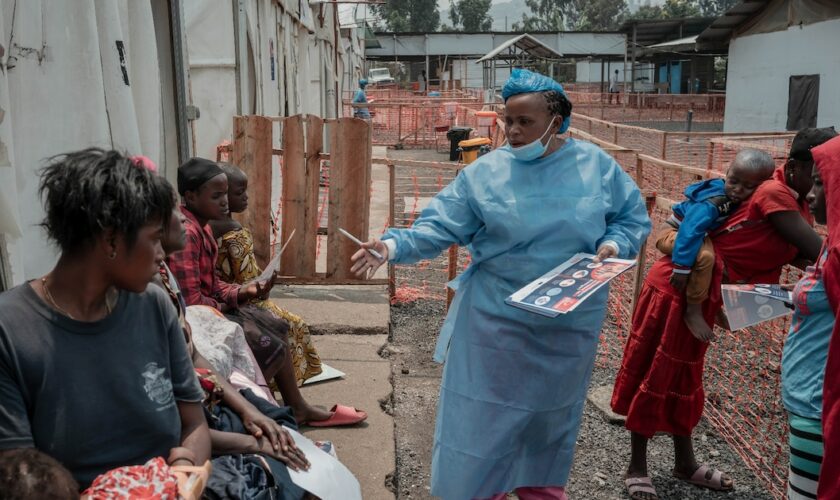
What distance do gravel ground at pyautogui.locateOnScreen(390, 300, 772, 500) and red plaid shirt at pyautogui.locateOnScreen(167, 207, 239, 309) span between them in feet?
3.99

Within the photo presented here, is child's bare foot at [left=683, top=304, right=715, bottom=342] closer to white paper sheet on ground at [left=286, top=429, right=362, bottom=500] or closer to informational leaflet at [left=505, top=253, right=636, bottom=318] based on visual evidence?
informational leaflet at [left=505, top=253, right=636, bottom=318]

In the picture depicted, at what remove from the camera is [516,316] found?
3084mm

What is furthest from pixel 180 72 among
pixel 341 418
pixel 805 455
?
pixel 805 455

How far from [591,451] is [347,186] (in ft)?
10.6

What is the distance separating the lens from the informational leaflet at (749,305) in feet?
9.27

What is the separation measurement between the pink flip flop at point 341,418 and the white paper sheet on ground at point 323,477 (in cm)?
131

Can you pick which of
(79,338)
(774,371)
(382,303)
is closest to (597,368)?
(774,371)

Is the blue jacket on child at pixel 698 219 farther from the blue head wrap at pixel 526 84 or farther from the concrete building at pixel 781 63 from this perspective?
the concrete building at pixel 781 63

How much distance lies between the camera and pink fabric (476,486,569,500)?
3221mm

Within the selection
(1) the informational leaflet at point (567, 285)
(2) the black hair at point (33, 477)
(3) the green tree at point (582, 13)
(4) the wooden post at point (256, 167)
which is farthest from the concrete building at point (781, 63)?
(3) the green tree at point (582, 13)

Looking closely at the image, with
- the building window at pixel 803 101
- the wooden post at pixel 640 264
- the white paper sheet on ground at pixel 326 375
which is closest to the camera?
the white paper sheet on ground at pixel 326 375

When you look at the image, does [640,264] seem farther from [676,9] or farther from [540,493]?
[676,9]

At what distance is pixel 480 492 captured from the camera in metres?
3.16

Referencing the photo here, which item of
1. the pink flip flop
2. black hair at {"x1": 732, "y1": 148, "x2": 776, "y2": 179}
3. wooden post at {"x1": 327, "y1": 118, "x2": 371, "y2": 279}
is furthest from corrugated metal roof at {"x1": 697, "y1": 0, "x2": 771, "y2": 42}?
the pink flip flop
